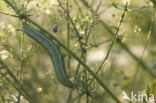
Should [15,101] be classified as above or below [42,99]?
above

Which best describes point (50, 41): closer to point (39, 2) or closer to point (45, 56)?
point (39, 2)

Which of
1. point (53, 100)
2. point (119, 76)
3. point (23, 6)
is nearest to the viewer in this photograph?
point (23, 6)

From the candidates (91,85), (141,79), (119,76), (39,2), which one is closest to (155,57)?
(141,79)

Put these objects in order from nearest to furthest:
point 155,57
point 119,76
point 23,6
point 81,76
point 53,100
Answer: point 23,6
point 81,76
point 53,100
point 119,76
point 155,57

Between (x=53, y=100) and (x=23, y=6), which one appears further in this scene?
(x=53, y=100)

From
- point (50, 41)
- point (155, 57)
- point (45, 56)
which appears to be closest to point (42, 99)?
point (45, 56)

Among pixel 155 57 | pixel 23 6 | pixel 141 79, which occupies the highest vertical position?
pixel 23 6

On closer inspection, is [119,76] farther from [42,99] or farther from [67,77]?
[67,77]
